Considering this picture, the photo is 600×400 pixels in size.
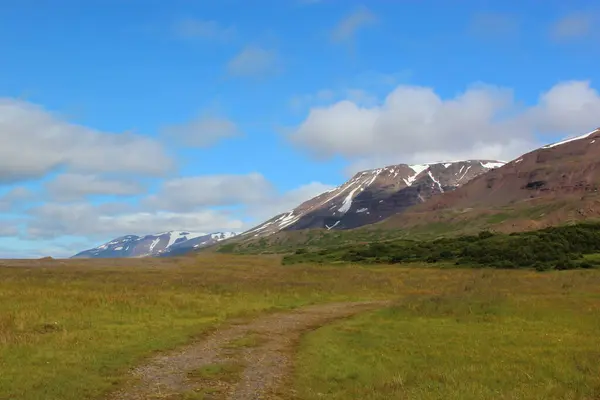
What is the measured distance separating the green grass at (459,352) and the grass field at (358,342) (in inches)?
2.4

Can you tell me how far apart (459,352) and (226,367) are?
9707mm

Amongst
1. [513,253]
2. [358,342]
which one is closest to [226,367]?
[358,342]

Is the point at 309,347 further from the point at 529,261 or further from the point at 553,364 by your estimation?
the point at 529,261

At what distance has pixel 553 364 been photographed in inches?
785

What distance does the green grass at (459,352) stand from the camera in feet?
54.6

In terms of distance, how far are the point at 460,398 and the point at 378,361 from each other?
6.36m

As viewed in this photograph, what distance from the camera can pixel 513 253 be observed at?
90562mm

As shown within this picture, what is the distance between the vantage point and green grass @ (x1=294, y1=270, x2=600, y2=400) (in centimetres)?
1666

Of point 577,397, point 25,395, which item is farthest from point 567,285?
point 25,395

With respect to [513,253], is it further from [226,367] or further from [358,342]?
[226,367]

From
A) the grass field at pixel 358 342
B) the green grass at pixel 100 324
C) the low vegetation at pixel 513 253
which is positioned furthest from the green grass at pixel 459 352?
the low vegetation at pixel 513 253

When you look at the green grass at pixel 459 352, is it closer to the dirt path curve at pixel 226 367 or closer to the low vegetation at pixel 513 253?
the dirt path curve at pixel 226 367

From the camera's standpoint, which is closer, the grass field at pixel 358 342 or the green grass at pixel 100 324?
the grass field at pixel 358 342

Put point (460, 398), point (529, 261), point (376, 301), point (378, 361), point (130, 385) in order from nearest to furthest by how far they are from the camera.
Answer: point (460, 398) → point (130, 385) → point (378, 361) → point (376, 301) → point (529, 261)
